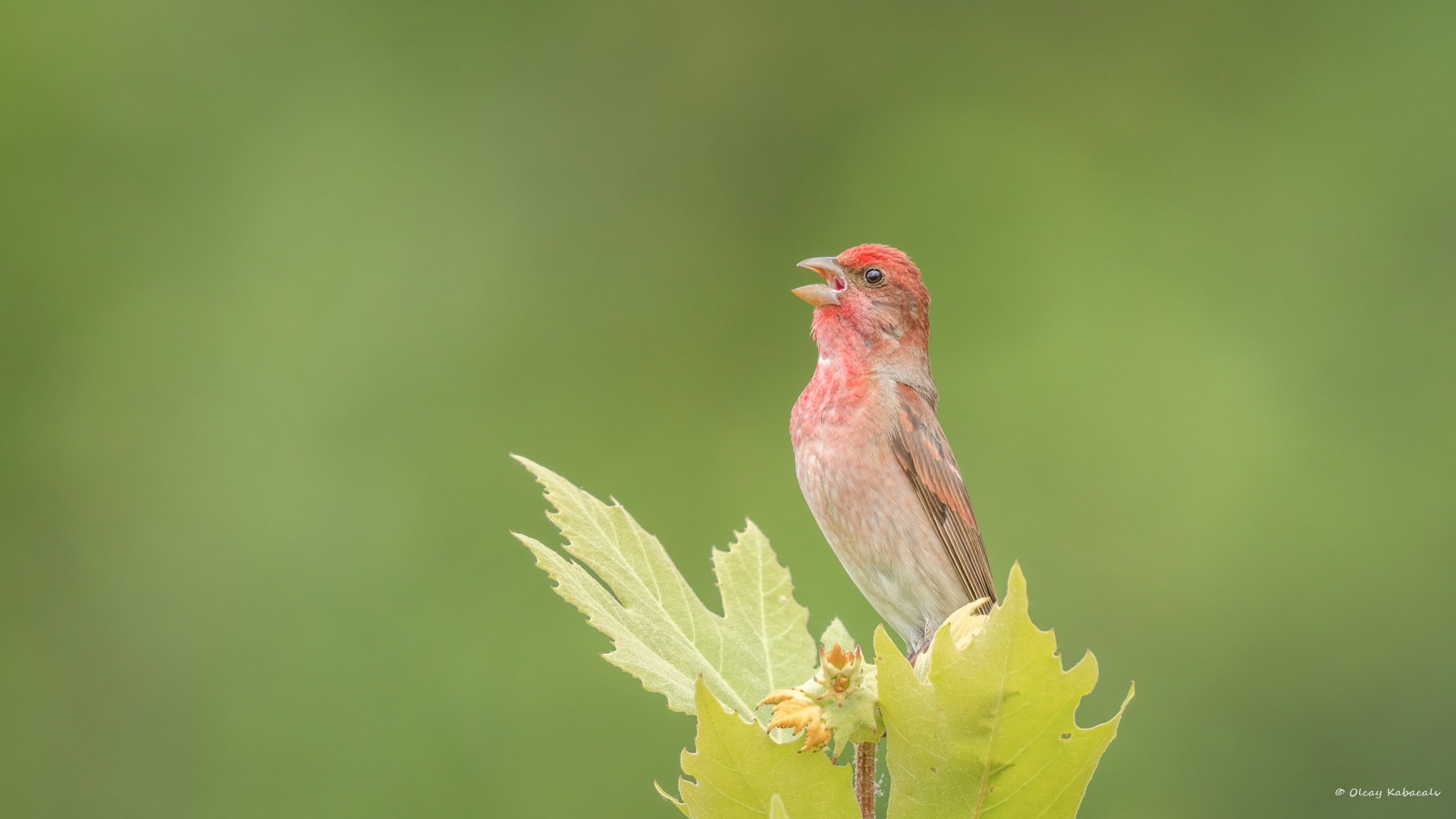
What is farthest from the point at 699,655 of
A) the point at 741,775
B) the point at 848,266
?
the point at 848,266

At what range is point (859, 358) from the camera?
216 cm

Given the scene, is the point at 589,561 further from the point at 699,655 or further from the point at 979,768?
the point at 979,768

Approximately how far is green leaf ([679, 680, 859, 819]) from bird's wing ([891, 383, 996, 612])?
1067 mm

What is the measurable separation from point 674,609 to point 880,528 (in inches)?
28.5

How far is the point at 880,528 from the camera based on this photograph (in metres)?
2.22

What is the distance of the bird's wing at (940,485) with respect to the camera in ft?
7.45

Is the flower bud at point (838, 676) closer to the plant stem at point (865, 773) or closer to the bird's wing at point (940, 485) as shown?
the plant stem at point (865, 773)

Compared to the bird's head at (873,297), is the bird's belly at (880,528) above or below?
below

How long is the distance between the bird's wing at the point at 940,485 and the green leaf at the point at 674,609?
2.07 ft

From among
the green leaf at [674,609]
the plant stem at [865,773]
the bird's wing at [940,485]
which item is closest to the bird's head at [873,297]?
the bird's wing at [940,485]

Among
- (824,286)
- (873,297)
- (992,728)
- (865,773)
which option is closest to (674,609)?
(865,773)

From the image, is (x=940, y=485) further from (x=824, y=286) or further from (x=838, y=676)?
(x=838, y=676)

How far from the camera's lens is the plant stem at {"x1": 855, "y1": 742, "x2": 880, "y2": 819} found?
4.39 ft

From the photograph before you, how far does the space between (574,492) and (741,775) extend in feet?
1.47
